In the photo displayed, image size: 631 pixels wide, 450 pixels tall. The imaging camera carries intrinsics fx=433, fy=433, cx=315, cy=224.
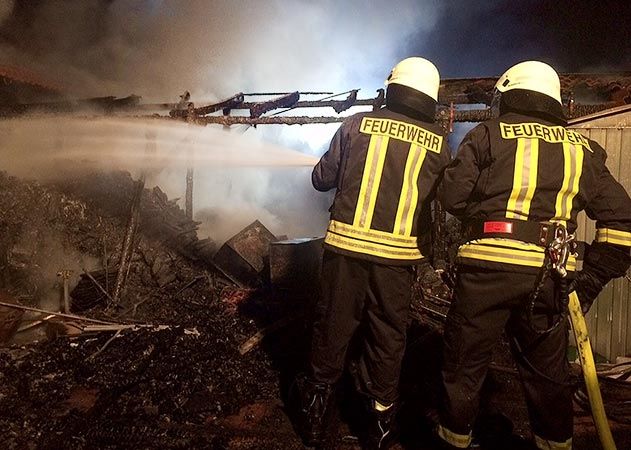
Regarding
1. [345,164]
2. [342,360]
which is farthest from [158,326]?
[345,164]

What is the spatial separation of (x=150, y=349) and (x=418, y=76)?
13.2 ft

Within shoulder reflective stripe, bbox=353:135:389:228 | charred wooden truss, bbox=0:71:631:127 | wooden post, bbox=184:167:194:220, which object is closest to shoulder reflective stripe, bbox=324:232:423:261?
shoulder reflective stripe, bbox=353:135:389:228

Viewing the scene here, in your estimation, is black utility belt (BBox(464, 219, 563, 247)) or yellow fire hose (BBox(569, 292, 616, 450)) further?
yellow fire hose (BBox(569, 292, 616, 450))

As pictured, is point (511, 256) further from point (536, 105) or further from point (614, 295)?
point (614, 295)

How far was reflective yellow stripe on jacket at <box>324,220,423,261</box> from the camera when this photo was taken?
316 centimetres

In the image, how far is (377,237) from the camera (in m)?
3.16

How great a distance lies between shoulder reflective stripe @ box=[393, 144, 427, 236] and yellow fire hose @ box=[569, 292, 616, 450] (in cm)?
120

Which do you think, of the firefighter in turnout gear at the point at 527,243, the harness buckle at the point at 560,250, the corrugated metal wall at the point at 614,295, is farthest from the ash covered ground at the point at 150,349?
the harness buckle at the point at 560,250

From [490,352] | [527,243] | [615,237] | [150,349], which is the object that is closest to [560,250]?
[527,243]

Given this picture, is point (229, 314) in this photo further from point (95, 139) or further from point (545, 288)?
point (95, 139)

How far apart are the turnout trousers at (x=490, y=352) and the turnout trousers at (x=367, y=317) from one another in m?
0.46

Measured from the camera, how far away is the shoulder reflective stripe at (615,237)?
2865 millimetres

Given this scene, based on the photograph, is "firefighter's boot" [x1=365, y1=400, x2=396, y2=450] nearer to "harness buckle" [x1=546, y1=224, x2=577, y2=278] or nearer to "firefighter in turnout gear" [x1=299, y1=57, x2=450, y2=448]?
"firefighter in turnout gear" [x1=299, y1=57, x2=450, y2=448]

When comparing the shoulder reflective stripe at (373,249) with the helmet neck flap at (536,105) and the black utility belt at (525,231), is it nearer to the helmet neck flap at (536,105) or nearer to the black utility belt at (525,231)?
the black utility belt at (525,231)
